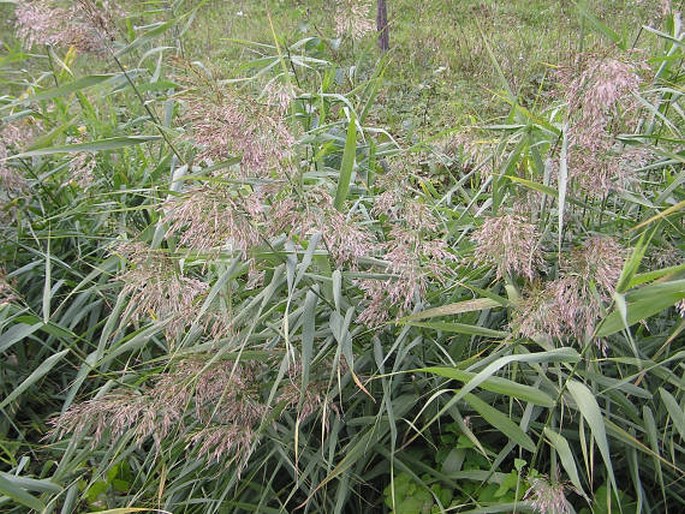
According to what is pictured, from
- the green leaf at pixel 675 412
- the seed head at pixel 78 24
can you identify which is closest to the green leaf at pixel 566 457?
the green leaf at pixel 675 412

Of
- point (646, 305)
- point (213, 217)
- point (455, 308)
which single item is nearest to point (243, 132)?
point (213, 217)

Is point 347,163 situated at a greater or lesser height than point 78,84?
lesser

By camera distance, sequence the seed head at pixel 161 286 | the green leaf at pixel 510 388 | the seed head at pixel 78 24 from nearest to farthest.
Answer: the green leaf at pixel 510 388 < the seed head at pixel 161 286 < the seed head at pixel 78 24

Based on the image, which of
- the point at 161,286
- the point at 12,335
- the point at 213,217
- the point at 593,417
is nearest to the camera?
the point at 593,417

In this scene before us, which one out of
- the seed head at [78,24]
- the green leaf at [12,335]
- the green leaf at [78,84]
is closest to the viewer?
the green leaf at [78,84]

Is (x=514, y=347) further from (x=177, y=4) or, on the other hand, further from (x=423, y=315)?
(x=177, y=4)

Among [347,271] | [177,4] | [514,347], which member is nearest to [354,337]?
[347,271]

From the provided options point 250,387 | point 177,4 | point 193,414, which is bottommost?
point 193,414

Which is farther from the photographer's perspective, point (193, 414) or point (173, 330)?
point (193, 414)

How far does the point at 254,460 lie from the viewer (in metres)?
1.96

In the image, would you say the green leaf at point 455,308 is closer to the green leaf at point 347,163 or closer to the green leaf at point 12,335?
the green leaf at point 347,163

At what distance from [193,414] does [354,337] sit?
1.49 feet

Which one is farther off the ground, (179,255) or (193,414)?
(179,255)

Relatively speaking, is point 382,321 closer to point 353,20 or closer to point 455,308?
point 455,308
